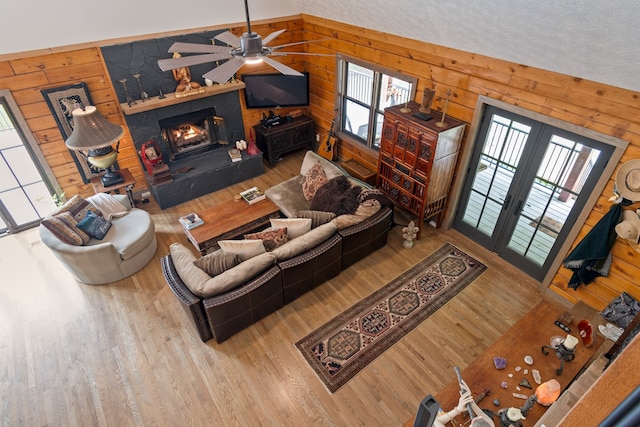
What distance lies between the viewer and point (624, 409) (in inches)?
16.1

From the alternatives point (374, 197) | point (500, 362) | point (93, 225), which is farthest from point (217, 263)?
point (500, 362)

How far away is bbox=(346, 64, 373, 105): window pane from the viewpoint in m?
5.61

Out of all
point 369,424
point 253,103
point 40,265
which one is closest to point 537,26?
point 369,424

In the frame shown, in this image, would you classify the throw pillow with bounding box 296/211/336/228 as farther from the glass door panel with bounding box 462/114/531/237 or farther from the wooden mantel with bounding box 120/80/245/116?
the wooden mantel with bounding box 120/80/245/116

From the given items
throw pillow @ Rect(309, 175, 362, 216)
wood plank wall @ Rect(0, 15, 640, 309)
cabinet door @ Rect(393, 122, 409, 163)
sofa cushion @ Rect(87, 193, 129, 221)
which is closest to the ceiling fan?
throw pillow @ Rect(309, 175, 362, 216)

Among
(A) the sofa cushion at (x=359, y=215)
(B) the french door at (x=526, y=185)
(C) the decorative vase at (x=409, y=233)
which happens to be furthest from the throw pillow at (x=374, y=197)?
(B) the french door at (x=526, y=185)

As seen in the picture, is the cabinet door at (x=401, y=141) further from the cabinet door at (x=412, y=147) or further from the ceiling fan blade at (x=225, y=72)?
the ceiling fan blade at (x=225, y=72)

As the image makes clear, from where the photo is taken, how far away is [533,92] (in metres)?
3.69

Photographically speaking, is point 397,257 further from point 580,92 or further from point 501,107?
point 580,92

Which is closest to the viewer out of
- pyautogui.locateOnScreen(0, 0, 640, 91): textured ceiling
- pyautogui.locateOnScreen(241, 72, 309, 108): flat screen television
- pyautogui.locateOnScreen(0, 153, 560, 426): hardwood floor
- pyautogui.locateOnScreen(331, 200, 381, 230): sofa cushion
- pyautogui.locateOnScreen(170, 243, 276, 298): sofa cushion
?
pyautogui.locateOnScreen(0, 0, 640, 91): textured ceiling

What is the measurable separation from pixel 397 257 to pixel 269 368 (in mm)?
2174

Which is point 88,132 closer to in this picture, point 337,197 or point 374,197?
point 337,197

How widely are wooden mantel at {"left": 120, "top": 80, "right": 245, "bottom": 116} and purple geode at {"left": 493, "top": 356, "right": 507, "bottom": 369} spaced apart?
5256 millimetres

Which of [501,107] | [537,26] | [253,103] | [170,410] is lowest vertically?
[170,410]
